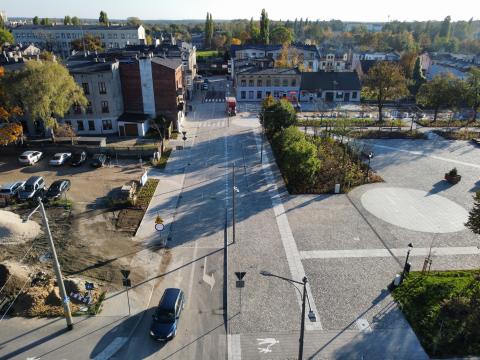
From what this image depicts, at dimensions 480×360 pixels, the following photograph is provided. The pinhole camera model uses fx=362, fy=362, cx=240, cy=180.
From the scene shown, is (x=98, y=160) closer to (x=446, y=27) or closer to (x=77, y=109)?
(x=77, y=109)

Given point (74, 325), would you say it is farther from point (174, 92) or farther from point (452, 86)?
point (452, 86)

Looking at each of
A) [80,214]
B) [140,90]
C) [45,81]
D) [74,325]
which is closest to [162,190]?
[80,214]

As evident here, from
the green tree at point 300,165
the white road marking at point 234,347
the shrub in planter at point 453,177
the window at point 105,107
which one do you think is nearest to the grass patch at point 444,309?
the white road marking at point 234,347

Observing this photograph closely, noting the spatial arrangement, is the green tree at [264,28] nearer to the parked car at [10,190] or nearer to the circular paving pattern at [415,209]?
the circular paving pattern at [415,209]

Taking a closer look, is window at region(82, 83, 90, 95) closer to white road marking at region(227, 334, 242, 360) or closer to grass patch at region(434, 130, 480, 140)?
white road marking at region(227, 334, 242, 360)

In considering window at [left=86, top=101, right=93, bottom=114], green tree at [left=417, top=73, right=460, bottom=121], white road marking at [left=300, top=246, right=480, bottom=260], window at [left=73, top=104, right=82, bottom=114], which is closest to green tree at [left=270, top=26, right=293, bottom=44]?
green tree at [left=417, top=73, right=460, bottom=121]

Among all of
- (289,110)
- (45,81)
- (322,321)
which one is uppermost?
(45,81)
